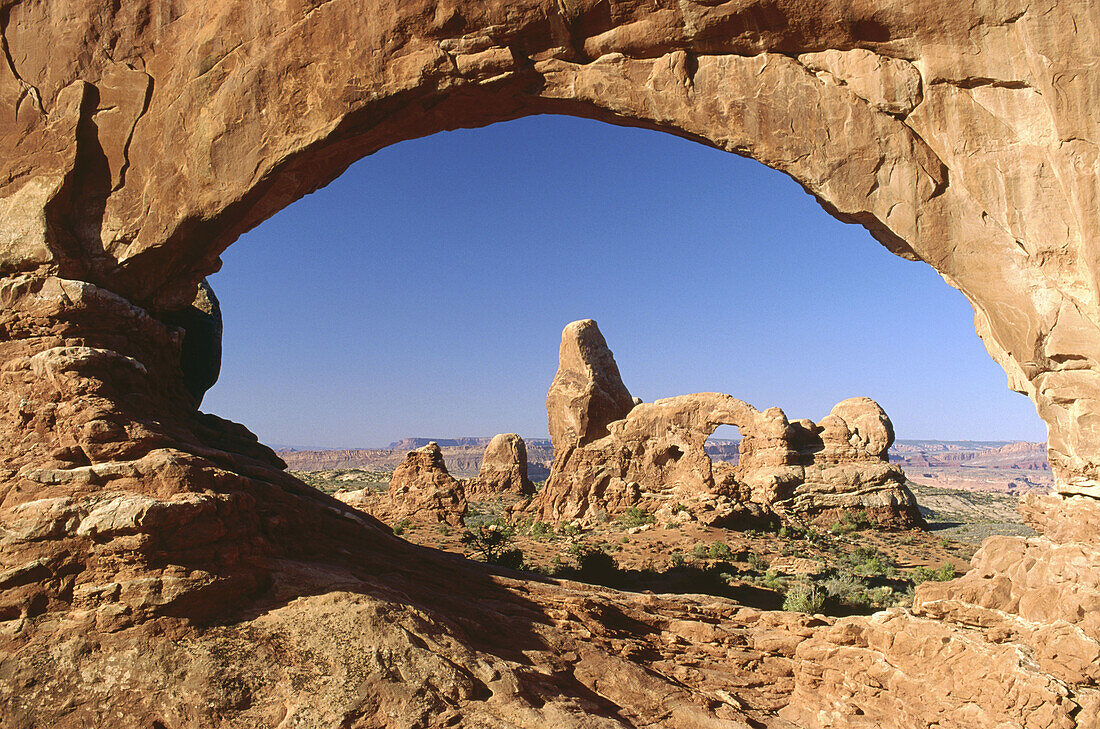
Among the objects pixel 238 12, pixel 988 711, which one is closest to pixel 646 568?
pixel 988 711

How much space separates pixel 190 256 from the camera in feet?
27.1

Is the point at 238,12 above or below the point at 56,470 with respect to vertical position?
above

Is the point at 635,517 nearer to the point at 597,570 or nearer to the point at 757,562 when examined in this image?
the point at 757,562

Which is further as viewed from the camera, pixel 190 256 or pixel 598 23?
pixel 190 256

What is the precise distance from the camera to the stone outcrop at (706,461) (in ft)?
85.7

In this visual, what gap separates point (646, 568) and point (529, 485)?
2460 cm

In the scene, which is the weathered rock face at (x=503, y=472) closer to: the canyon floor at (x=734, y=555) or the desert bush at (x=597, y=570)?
the canyon floor at (x=734, y=555)

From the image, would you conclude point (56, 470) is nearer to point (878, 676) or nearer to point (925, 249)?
point (878, 676)

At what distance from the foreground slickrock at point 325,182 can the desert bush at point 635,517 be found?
1613 centimetres

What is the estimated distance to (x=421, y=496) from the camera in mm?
25578

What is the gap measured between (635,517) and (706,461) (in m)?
3.99

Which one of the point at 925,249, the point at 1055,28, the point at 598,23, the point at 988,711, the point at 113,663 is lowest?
the point at 988,711

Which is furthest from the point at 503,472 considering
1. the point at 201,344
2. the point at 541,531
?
the point at 201,344

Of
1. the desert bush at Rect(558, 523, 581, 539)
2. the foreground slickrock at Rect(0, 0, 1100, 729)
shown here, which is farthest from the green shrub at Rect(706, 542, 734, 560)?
the foreground slickrock at Rect(0, 0, 1100, 729)
